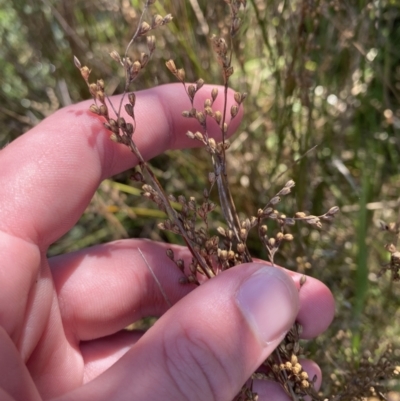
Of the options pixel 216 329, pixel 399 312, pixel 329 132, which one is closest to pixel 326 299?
pixel 216 329

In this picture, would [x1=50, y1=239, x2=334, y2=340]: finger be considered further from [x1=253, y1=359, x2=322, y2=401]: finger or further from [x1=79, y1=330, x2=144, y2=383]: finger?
[x1=253, y1=359, x2=322, y2=401]: finger

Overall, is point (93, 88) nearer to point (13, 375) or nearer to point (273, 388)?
point (13, 375)

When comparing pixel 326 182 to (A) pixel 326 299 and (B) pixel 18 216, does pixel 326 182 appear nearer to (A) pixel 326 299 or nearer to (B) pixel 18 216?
(A) pixel 326 299

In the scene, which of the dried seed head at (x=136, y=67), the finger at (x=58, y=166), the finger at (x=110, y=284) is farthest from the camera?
the finger at (x=110, y=284)

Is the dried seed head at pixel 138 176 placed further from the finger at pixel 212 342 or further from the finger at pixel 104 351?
the finger at pixel 104 351

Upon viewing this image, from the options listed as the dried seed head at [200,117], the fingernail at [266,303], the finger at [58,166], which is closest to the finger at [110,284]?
the finger at [58,166]

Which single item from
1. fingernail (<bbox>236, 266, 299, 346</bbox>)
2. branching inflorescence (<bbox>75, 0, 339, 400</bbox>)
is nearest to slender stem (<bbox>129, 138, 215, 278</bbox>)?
branching inflorescence (<bbox>75, 0, 339, 400</bbox>)
